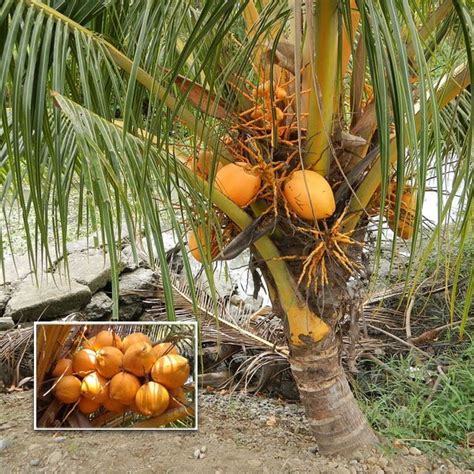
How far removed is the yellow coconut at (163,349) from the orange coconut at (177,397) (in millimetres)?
66

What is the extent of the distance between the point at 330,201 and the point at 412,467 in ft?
1.74

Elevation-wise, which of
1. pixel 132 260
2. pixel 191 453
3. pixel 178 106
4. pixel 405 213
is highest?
pixel 178 106

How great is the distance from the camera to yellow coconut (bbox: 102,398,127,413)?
44.8 inches

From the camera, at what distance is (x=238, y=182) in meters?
0.86

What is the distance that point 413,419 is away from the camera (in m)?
1.27

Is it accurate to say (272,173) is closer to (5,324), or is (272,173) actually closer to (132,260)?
(5,324)

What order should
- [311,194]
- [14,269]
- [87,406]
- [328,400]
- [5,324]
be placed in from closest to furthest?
[311,194], [328,400], [87,406], [5,324], [14,269]

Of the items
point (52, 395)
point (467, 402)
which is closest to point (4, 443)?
point (52, 395)

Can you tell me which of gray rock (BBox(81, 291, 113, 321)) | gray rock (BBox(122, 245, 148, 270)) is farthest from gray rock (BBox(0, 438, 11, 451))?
gray rock (BBox(122, 245, 148, 270))

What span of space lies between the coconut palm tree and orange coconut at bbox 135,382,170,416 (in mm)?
226

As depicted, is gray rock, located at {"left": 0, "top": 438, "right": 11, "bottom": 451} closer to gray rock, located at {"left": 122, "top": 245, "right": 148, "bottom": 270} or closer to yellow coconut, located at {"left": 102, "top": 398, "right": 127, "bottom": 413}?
yellow coconut, located at {"left": 102, "top": 398, "right": 127, "bottom": 413}

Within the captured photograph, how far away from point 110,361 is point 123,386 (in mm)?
46

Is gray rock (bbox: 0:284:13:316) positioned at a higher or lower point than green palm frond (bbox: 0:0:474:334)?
lower

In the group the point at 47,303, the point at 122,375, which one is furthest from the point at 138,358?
the point at 47,303
